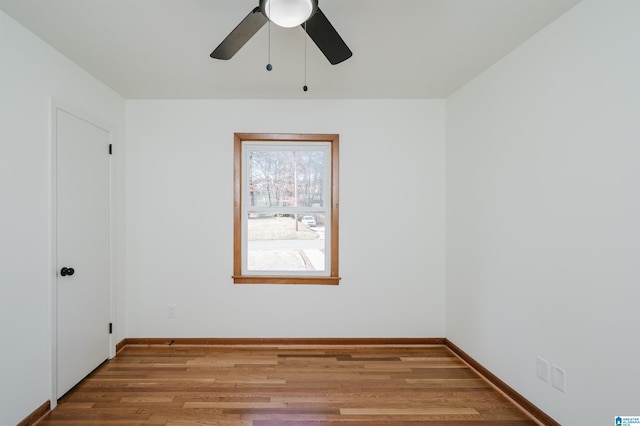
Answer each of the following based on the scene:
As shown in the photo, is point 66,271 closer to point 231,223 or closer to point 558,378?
point 231,223

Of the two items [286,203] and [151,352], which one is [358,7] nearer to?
[286,203]

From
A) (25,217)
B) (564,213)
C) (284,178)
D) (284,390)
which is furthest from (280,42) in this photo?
(284,390)

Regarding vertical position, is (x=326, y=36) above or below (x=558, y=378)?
above

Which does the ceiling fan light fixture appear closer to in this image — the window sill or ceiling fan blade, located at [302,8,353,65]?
ceiling fan blade, located at [302,8,353,65]

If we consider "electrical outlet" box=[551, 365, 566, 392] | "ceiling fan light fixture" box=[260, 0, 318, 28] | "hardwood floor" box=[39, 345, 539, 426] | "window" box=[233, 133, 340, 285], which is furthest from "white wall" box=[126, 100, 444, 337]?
"ceiling fan light fixture" box=[260, 0, 318, 28]

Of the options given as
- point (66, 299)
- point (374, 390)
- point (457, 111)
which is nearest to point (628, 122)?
point (457, 111)

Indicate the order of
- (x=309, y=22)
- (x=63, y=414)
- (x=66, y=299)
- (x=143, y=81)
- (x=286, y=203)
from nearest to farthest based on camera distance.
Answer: (x=309, y=22)
(x=63, y=414)
(x=66, y=299)
(x=143, y=81)
(x=286, y=203)

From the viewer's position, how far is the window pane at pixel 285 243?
9.93ft

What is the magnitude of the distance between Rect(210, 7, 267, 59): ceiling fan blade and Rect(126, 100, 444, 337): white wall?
56.4 inches

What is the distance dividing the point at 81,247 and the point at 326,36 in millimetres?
2479

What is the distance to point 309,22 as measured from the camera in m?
1.30

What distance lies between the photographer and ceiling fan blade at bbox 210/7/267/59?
126cm

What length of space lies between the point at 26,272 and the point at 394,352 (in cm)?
304

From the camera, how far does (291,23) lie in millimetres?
1256
